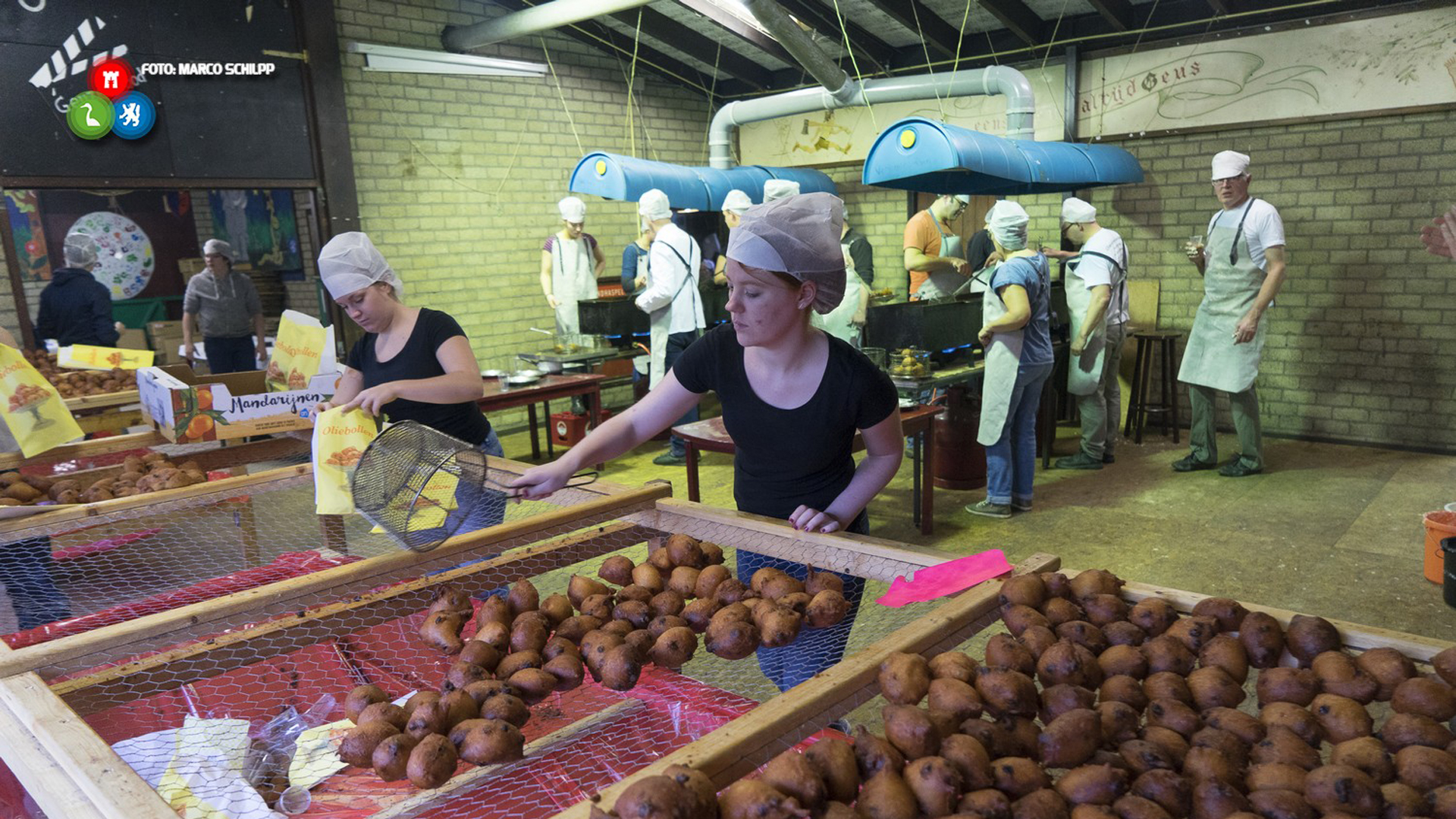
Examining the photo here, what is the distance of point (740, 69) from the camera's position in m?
9.11

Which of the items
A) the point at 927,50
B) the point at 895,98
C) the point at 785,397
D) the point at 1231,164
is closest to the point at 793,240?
the point at 785,397

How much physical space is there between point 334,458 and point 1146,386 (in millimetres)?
6410

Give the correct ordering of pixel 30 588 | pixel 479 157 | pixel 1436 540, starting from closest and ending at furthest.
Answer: pixel 30 588 → pixel 1436 540 → pixel 479 157

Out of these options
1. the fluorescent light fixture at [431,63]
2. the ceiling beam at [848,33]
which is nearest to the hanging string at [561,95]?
the fluorescent light fixture at [431,63]

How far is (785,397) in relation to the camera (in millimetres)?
2016

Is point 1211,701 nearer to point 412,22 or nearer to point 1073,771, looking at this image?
point 1073,771

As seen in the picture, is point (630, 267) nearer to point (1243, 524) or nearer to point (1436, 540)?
point (1243, 524)

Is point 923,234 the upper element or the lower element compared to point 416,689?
upper

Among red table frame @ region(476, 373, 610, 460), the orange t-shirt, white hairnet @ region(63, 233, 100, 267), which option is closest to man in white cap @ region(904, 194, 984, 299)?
the orange t-shirt

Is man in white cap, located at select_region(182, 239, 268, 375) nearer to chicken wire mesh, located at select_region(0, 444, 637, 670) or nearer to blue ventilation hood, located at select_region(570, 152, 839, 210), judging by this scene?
blue ventilation hood, located at select_region(570, 152, 839, 210)

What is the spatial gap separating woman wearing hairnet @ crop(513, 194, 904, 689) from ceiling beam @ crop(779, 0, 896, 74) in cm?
587

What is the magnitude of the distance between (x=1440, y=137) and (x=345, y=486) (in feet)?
23.2

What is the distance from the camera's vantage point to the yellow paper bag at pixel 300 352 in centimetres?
316

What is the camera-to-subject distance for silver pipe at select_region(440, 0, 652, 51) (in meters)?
6.36
